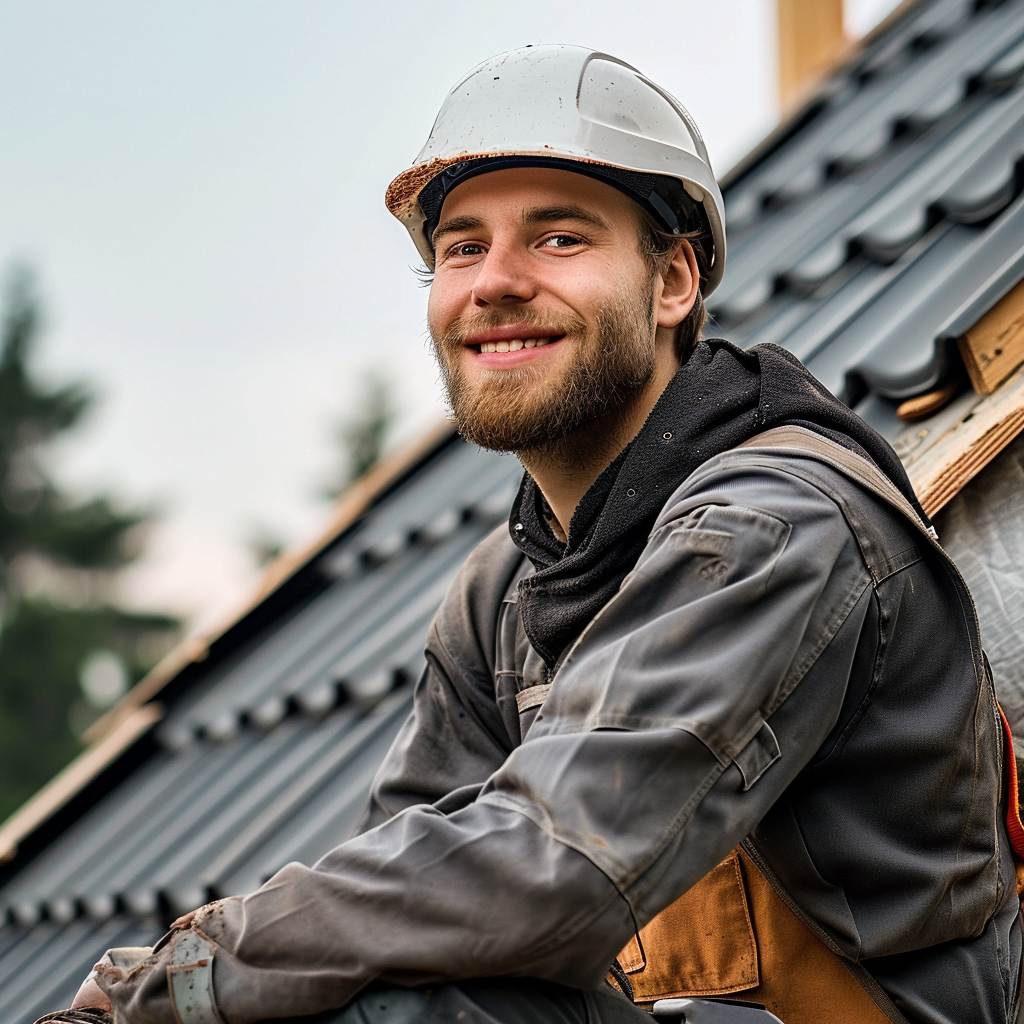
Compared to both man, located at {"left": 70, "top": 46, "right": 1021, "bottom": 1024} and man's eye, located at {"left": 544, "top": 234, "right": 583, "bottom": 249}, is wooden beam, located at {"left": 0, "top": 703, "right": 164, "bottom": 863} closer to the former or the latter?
man, located at {"left": 70, "top": 46, "right": 1021, "bottom": 1024}

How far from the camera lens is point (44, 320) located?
28.7 meters

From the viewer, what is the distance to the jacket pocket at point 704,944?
1.84m

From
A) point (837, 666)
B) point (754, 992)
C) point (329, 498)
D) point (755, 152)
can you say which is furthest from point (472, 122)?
point (329, 498)

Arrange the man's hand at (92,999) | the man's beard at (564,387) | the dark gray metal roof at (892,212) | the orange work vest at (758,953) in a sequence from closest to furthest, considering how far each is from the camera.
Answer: the orange work vest at (758,953), the man's hand at (92,999), the man's beard at (564,387), the dark gray metal roof at (892,212)

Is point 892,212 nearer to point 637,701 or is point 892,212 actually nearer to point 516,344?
point 516,344

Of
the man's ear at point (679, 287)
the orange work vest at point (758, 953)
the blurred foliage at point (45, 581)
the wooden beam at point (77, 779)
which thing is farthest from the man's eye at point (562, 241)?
the blurred foliage at point (45, 581)

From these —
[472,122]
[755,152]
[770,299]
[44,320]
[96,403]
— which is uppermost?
[44,320]

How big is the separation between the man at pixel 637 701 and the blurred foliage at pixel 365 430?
102ft

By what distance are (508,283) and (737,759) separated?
93cm

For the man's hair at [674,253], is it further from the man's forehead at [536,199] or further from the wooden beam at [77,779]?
the wooden beam at [77,779]

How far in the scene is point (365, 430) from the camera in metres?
34.0

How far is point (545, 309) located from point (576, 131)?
0.30m

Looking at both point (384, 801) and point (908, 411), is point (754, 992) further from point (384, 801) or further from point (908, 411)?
point (908, 411)

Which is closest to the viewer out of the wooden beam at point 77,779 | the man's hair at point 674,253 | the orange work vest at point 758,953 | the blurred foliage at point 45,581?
the orange work vest at point 758,953
